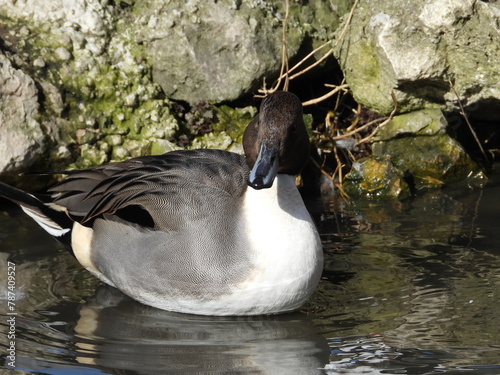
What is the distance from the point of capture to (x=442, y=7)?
18.0 feet

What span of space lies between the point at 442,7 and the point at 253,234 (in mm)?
2623

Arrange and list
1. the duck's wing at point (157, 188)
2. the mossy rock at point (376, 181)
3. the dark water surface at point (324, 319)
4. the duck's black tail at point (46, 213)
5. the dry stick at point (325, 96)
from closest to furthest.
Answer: the dark water surface at point (324, 319)
the duck's wing at point (157, 188)
the duck's black tail at point (46, 213)
the mossy rock at point (376, 181)
the dry stick at point (325, 96)

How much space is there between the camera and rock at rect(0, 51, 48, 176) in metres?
5.25

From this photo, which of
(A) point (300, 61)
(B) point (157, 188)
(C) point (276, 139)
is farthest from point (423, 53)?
(B) point (157, 188)

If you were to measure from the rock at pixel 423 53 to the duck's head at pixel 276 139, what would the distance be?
82.4 inches

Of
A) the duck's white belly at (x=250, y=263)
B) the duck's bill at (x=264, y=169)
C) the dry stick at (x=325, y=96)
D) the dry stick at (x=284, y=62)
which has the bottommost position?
the duck's white belly at (x=250, y=263)

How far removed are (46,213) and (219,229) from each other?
Answer: 1.25 meters

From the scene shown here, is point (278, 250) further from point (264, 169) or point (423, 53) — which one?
point (423, 53)

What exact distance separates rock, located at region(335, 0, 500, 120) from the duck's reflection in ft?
8.04

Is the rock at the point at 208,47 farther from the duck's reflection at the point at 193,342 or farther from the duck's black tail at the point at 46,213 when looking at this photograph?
the duck's reflection at the point at 193,342

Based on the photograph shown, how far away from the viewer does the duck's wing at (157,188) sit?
3918 mm

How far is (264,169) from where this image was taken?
11.6 ft

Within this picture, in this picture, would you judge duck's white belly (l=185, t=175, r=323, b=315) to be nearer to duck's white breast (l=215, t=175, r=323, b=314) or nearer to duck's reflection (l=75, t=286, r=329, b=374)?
duck's white breast (l=215, t=175, r=323, b=314)

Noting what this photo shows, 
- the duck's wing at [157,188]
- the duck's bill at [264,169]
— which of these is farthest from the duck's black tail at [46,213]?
the duck's bill at [264,169]
